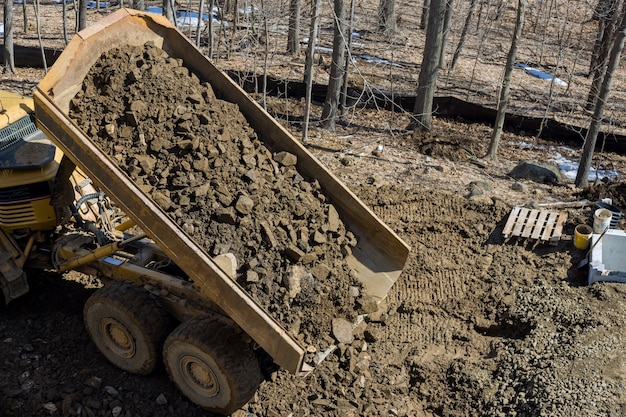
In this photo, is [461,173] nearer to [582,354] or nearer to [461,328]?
[461,328]

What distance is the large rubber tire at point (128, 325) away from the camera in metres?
5.55

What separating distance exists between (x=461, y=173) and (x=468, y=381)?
201 inches

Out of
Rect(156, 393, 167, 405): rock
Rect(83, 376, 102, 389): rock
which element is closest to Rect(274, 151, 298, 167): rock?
Rect(156, 393, 167, 405): rock

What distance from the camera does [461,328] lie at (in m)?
6.65

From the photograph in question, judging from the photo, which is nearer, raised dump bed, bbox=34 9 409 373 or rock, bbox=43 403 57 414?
raised dump bed, bbox=34 9 409 373

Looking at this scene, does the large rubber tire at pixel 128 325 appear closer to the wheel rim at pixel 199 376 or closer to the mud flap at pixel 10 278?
the wheel rim at pixel 199 376

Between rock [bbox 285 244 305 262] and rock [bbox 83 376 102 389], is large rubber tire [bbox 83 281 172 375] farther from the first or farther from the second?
rock [bbox 285 244 305 262]

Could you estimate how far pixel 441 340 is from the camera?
6449 mm

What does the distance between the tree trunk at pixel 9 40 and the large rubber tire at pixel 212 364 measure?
1163 centimetres

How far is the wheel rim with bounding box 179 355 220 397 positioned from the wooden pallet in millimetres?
4319

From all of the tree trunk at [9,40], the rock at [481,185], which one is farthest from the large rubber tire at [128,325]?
the tree trunk at [9,40]

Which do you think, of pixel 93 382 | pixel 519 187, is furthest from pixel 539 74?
pixel 93 382

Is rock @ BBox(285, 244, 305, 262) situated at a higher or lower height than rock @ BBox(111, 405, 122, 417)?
higher

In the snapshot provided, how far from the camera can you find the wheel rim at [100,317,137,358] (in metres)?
5.70
